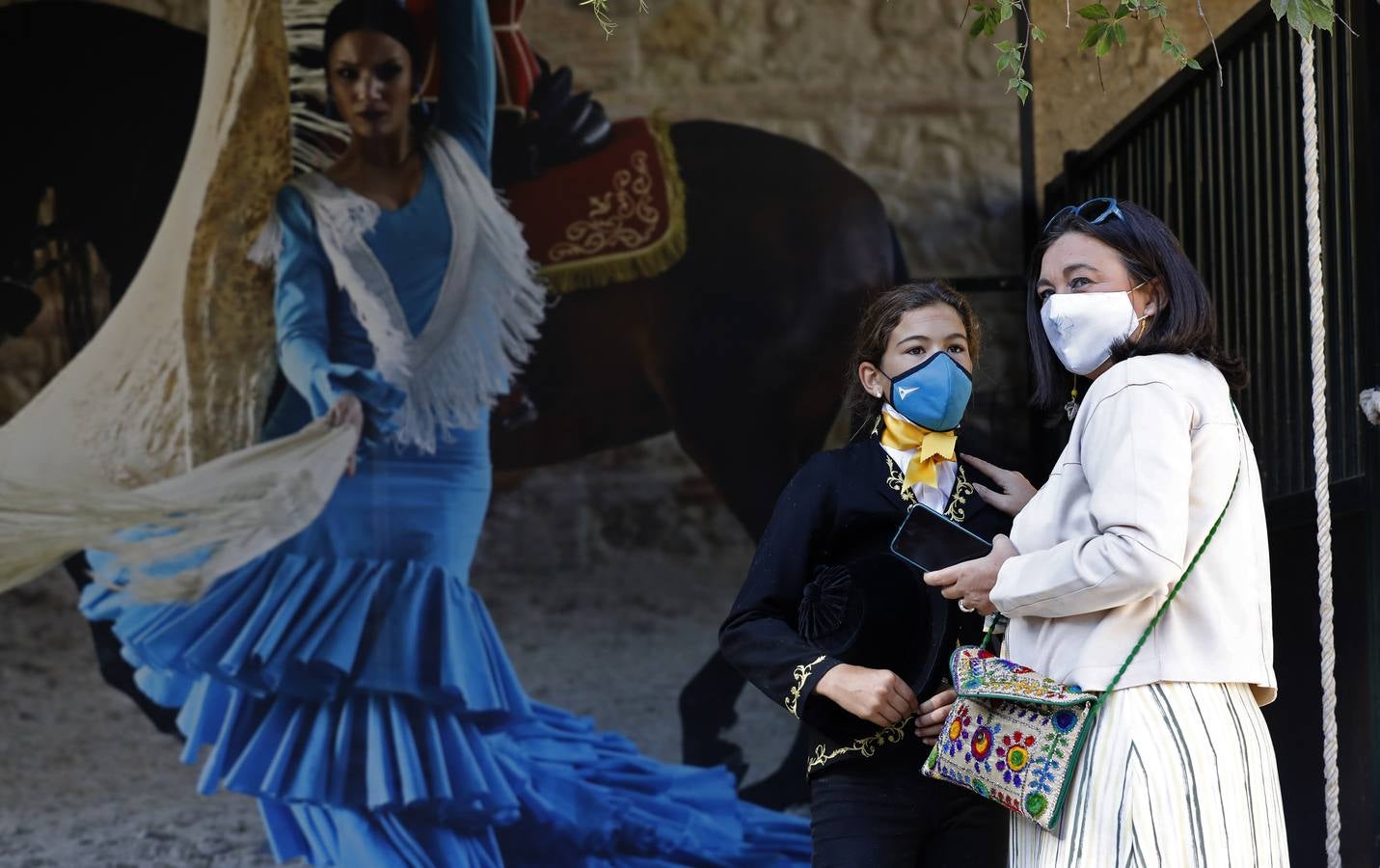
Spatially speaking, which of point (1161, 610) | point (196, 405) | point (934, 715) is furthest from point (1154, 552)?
point (196, 405)

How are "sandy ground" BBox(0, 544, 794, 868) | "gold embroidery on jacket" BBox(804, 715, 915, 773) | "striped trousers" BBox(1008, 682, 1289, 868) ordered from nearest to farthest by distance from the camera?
"striped trousers" BBox(1008, 682, 1289, 868)
"gold embroidery on jacket" BBox(804, 715, 915, 773)
"sandy ground" BBox(0, 544, 794, 868)

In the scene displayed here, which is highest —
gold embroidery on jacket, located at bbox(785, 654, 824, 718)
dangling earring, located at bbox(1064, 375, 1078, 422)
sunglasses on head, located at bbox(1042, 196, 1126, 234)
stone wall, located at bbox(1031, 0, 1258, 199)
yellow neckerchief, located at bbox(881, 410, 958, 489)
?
stone wall, located at bbox(1031, 0, 1258, 199)

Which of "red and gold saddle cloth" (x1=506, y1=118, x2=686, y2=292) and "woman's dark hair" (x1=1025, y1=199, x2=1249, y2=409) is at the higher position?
"red and gold saddle cloth" (x1=506, y1=118, x2=686, y2=292)

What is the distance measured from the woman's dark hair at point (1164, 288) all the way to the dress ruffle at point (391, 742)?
272 cm

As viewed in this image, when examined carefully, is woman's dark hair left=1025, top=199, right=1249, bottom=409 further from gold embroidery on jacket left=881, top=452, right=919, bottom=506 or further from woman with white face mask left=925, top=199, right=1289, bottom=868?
gold embroidery on jacket left=881, top=452, right=919, bottom=506

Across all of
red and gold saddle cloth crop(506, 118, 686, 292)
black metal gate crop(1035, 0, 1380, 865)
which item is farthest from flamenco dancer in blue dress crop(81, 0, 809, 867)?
black metal gate crop(1035, 0, 1380, 865)

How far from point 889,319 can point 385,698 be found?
Answer: 2.47m

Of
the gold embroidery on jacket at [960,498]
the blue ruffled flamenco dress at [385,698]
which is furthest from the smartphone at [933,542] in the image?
the blue ruffled flamenco dress at [385,698]

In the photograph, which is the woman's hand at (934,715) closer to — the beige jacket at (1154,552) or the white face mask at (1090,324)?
→ the beige jacket at (1154,552)

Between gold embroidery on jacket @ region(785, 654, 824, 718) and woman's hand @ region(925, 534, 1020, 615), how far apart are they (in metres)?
0.27

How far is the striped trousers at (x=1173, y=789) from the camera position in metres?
1.63

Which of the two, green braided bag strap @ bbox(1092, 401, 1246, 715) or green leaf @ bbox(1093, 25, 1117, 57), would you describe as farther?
green leaf @ bbox(1093, 25, 1117, 57)

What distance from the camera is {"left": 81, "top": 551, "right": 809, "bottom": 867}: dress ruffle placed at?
4.13 metres

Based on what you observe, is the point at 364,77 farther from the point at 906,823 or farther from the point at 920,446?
the point at 906,823
